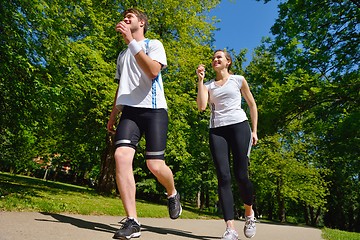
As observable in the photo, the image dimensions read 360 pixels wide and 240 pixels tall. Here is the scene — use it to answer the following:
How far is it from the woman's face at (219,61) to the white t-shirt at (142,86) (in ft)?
3.75

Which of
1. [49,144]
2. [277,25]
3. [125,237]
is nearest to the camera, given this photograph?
[125,237]

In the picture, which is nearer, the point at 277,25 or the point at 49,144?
the point at 277,25

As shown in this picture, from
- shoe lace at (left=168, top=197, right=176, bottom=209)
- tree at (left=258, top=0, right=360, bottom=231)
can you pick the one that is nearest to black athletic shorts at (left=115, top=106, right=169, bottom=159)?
shoe lace at (left=168, top=197, right=176, bottom=209)

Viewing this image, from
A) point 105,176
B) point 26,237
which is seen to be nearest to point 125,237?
point 26,237

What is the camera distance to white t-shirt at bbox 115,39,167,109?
3639 mm

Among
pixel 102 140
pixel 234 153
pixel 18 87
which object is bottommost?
pixel 234 153

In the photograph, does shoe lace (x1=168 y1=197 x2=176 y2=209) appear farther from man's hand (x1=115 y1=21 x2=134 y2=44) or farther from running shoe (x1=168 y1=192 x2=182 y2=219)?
man's hand (x1=115 y1=21 x2=134 y2=44)

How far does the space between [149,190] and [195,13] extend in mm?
13549

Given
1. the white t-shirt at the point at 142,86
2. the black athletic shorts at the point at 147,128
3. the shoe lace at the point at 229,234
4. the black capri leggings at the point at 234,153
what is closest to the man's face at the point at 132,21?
the white t-shirt at the point at 142,86

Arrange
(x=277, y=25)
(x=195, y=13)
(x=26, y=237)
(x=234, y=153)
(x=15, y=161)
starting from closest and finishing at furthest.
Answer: (x=26, y=237) → (x=234, y=153) → (x=277, y=25) → (x=195, y=13) → (x=15, y=161)

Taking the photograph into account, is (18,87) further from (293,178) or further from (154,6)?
(293,178)

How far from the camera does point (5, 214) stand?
391 centimetres

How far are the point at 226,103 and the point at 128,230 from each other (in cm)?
212

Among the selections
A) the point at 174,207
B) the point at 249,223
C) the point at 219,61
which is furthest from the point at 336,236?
the point at 174,207
